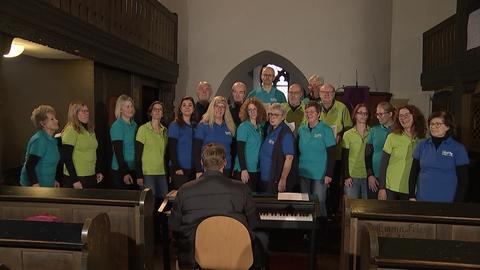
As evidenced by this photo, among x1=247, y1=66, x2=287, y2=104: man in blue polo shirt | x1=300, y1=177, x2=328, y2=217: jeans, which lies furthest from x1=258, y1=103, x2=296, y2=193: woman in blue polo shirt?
x1=247, y1=66, x2=287, y2=104: man in blue polo shirt

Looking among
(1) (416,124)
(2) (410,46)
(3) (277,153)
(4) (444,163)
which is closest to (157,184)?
(3) (277,153)

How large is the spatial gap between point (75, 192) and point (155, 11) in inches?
213

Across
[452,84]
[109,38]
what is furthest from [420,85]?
[109,38]

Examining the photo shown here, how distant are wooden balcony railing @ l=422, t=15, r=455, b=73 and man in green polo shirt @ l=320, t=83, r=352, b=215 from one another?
2767mm

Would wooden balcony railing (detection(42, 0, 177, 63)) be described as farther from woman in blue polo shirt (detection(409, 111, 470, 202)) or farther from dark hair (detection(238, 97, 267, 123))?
woman in blue polo shirt (detection(409, 111, 470, 202))

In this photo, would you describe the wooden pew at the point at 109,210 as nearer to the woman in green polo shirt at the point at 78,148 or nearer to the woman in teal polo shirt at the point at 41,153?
the woman in teal polo shirt at the point at 41,153

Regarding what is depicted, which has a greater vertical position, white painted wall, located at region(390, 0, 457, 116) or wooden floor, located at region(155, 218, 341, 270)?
white painted wall, located at region(390, 0, 457, 116)

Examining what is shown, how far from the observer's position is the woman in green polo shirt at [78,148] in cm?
475

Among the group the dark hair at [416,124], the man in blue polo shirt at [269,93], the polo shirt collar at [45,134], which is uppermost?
the man in blue polo shirt at [269,93]

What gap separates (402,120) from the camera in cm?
→ 449

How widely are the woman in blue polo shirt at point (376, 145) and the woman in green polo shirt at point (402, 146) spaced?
1.33 feet

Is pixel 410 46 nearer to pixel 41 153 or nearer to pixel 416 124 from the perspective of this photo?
pixel 416 124

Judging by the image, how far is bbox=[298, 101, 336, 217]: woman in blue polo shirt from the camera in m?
4.90

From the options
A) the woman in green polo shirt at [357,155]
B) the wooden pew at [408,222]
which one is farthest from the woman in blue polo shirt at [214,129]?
the wooden pew at [408,222]
